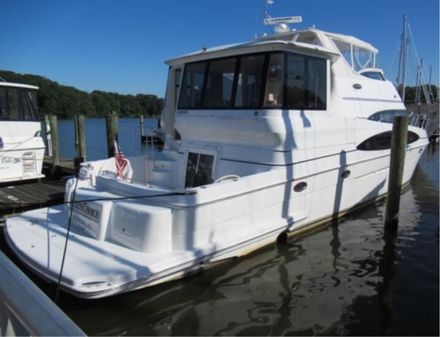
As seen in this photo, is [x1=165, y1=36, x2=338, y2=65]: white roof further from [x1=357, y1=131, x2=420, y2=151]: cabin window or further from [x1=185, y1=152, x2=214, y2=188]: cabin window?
[x1=357, y1=131, x2=420, y2=151]: cabin window

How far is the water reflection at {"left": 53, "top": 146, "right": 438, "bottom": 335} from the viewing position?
4.08 metres

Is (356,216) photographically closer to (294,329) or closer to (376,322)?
(376,322)

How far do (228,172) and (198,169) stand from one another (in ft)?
2.17

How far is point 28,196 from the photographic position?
27.6ft

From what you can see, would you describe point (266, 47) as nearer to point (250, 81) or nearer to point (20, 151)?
point (250, 81)

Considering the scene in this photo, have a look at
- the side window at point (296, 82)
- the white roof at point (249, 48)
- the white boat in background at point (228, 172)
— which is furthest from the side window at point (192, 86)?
the side window at point (296, 82)

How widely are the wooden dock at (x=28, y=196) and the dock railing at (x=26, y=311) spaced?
6986 millimetres

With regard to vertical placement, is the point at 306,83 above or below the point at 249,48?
below

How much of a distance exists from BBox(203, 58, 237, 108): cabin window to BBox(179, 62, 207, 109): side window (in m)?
0.17

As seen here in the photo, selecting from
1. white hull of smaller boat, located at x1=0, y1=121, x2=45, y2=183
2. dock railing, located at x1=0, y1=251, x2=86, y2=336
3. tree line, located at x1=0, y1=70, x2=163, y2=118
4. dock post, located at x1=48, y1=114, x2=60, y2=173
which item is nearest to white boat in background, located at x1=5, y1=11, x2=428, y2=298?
dock railing, located at x1=0, y1=251, x2=86, y2=336

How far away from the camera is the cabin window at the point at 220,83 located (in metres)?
6.49

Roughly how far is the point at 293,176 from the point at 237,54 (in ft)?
7.27

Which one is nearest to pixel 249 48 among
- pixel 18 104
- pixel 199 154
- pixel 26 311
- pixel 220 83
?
pixel 220 83

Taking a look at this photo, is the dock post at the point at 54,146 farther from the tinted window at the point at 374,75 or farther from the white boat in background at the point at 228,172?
the tinted window at the point at 374,75
